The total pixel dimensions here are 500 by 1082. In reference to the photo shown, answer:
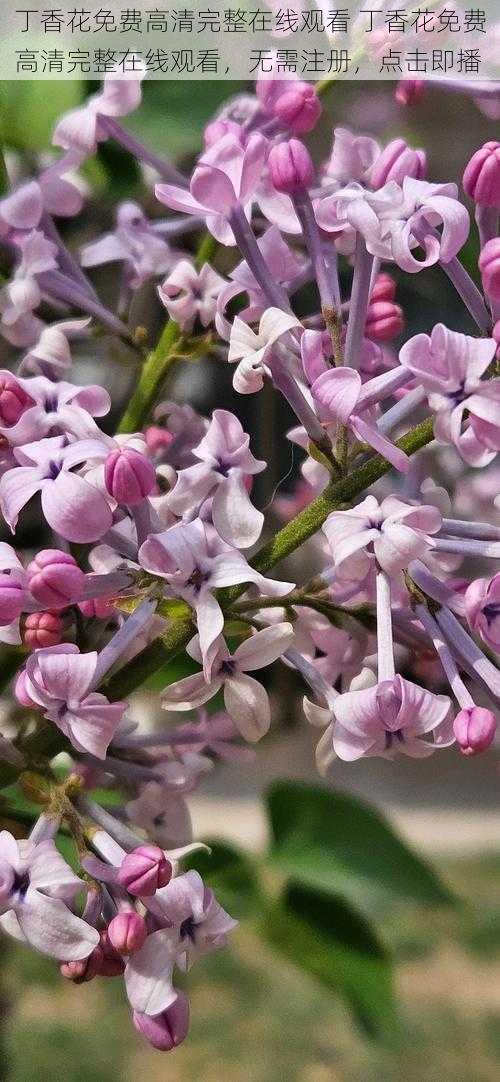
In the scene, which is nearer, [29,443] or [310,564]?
[29,443]

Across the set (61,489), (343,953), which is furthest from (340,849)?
(61,489)

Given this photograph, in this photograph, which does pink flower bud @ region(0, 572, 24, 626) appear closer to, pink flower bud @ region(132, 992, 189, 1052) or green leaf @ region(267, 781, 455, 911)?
pink flower bud @ region(132, 992, 189, 1052)

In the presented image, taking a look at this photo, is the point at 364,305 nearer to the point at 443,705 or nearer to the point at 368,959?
the point at 443,705

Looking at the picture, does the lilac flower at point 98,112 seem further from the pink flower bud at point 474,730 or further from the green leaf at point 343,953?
the green leaf at point 343,953

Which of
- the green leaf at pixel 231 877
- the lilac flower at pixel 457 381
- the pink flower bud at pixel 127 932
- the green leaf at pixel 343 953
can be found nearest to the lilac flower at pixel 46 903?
the pink flower bud at pixel 127 932

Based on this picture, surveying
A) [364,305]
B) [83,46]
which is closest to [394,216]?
[364,305]

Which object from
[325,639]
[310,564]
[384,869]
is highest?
[325,639]
